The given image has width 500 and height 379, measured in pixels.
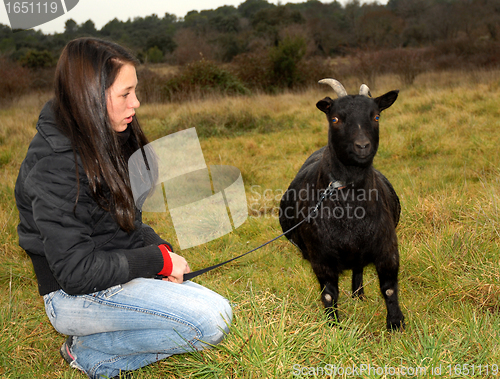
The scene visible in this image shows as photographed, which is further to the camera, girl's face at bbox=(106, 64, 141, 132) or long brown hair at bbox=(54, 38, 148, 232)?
girl's face at bbox=(106, 64, 141, 132)

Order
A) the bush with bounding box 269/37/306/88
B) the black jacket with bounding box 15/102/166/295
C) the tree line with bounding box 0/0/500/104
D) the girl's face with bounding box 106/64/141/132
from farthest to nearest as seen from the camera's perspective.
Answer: the tree line with bounding box 0/0/500/104
the bush with bounding box 269/37/306/88
the girl's face with bounding box 106/64/141/132
the black jacket with bounding box 15/102/166/295

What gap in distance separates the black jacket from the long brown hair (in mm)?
58

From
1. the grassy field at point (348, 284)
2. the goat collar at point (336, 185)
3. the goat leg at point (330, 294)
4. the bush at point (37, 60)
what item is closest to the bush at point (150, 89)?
the grassy field at point (348, 284)

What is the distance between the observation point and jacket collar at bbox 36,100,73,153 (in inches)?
84.8

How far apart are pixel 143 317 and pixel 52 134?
1.10m

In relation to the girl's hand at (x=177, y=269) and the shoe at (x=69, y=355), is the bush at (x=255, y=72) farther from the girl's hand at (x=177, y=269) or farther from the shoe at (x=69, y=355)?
the shoe at (x=69, y=355)

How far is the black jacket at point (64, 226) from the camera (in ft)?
6.88

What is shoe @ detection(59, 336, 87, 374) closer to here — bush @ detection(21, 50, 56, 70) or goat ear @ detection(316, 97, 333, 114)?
goat ear @ detection(316, 97, 333, 114)

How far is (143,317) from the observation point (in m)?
2.33

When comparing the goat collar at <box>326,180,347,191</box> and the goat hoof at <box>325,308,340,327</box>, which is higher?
the goat collar at <box>326,180,347,191</box>

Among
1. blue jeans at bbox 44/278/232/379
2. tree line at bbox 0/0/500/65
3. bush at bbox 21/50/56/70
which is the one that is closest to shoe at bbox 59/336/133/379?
blue jeans at bbox 44/278/232/379

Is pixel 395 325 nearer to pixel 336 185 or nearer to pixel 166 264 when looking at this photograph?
pixel 336 185

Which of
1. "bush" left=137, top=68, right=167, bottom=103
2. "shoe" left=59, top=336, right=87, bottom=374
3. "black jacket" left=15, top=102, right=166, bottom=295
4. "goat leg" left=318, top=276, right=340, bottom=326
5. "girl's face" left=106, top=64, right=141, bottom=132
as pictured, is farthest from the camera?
"bush" left=137, top=68, right=167, bottom=103

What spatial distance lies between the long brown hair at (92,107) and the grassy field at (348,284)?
113 cm
